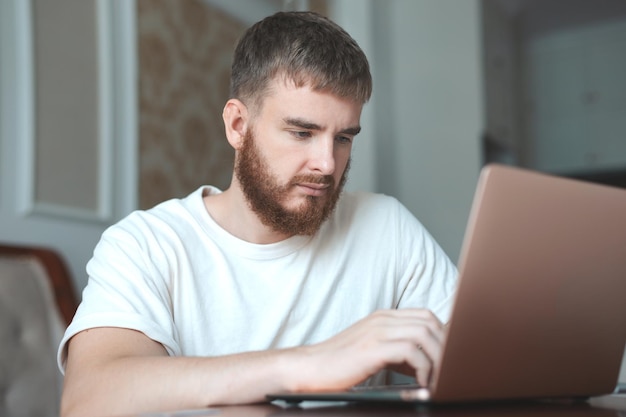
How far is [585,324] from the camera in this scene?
2.73 feet

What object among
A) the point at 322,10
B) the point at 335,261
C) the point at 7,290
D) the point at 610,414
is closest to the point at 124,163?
the point at 7,290

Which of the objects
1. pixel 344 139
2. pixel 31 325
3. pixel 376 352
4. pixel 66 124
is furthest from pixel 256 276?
pixel 66 124

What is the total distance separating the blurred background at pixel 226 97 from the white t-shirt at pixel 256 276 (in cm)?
126

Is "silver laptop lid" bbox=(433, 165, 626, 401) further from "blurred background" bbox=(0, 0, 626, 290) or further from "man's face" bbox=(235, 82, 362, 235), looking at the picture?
"blurred background" bbox=(0, 0, 626, 290)

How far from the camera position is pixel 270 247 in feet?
4.61

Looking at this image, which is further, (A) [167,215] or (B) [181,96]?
(B) [181,96]

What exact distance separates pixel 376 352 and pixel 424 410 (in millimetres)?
106

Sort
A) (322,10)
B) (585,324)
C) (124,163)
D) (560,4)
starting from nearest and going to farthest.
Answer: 1. (585,324)
2. (124,163)
3. (322,10)
4. (560,4)

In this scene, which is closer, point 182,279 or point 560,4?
point 182,279

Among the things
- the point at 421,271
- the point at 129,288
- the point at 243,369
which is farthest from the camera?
the point at 421,271

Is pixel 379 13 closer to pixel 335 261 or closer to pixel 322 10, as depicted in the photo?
pixel 322 10

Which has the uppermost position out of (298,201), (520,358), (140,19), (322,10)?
(322,10)

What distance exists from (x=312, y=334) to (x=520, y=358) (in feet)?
2.19

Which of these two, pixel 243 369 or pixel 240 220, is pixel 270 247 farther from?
pixel 243 369
